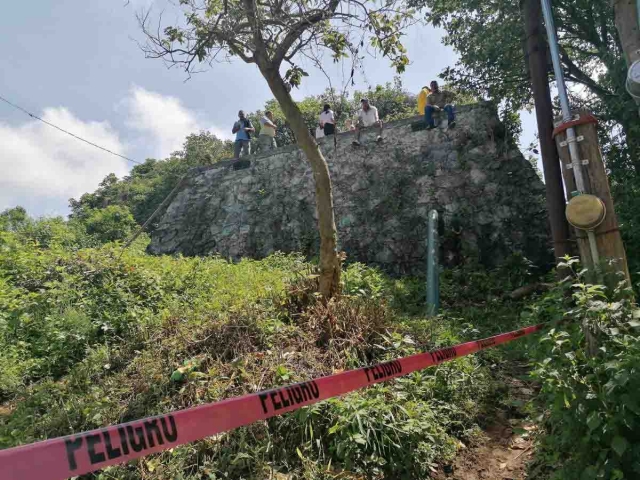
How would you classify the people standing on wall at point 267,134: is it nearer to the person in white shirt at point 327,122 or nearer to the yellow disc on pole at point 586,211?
the person in white shirt at point 327,122

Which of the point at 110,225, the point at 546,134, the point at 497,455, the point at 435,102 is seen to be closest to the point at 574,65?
the point at 435,102

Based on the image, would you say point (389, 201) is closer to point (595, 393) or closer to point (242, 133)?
point (242, 133)

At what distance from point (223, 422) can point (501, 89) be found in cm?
915

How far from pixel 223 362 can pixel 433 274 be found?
13.5 ft

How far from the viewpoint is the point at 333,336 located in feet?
14.2

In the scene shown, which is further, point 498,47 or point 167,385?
point 498,47

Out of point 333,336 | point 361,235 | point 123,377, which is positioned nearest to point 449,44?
point 361,235

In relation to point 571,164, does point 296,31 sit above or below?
above

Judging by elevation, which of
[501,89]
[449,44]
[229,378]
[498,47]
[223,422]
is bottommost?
[229,378]

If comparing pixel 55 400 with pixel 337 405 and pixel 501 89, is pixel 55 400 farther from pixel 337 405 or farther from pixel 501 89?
pixel 501 89

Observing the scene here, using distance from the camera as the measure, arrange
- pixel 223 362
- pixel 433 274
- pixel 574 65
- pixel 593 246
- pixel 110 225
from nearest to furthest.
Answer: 1. pixel 593 246
2. pixel 223 362
3. pixel 433 274
4. pixel 574 65
5. pixel 110 225

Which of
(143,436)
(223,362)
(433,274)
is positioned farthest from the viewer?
(433,274)

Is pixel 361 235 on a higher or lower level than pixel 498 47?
lower

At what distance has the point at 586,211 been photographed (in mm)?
3309
